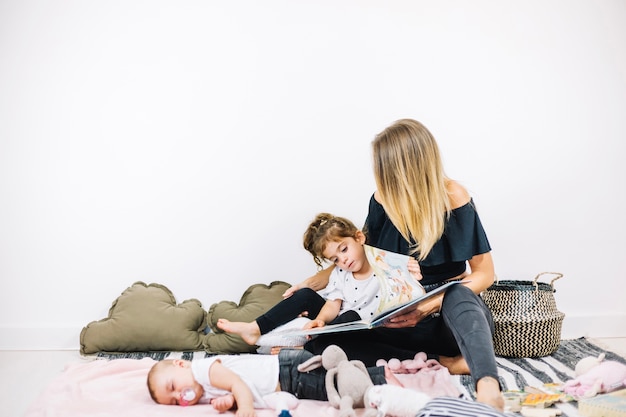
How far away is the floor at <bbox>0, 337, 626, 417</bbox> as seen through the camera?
7.23 ft

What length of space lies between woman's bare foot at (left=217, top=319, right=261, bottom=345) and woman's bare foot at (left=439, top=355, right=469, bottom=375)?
76 cm

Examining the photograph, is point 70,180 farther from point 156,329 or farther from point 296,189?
point 296,189

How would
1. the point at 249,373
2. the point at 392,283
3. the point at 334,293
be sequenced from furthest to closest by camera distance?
the point at 334,293 → the point at 392,283 → the point at 249,373

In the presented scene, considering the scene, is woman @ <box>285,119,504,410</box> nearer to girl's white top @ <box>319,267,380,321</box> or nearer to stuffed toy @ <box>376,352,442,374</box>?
stuffed toy @ <box>376,352,442,374</box>

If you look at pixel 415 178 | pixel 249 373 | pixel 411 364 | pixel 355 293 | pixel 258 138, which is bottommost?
pixel 411 364

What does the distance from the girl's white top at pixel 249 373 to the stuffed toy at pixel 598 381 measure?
0.97 metres

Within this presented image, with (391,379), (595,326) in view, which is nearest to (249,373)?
(391,379)

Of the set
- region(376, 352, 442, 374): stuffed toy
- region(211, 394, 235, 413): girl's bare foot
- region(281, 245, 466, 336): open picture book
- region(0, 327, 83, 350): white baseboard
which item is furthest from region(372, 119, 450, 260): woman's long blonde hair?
region(0, 327, 83, 350): white baseboard

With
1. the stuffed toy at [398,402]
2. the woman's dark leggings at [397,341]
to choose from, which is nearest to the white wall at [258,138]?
the woman's dark leggings at [397,341]

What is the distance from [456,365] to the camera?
240cm

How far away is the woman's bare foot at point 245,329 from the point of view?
8.67ft

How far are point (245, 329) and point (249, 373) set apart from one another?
0.62 meters

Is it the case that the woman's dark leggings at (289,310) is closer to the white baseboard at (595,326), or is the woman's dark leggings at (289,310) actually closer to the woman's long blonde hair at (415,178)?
the woman's long blonde hair at (415,178)

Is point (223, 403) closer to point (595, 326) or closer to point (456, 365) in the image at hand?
point (456, 365)
